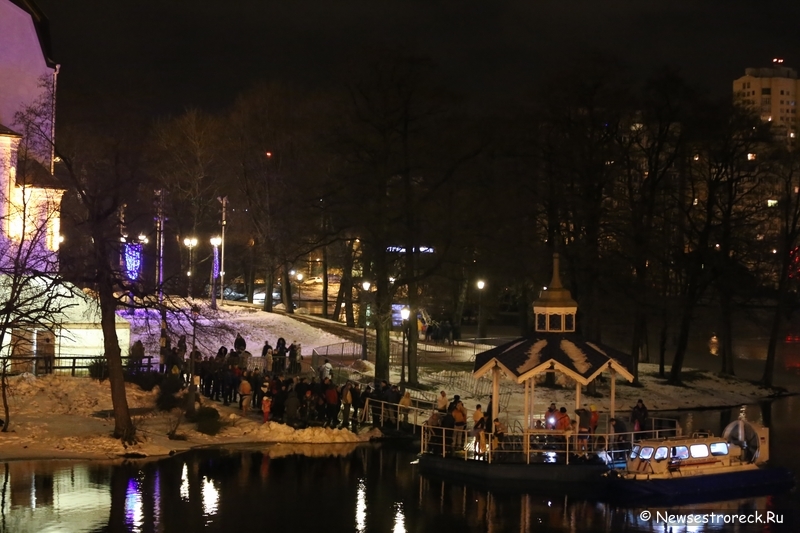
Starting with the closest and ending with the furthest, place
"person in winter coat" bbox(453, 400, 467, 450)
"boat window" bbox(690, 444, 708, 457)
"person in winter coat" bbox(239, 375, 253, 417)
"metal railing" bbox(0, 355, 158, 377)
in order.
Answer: "boat window" bbox(690, 444, 708, 457) → "person in winter coat" bbox(453, 400, 467, 450) → "person in winter coat" bbox(239, 375, 253, 417) → "metal railing" bbox(0, 355, 158, 377)

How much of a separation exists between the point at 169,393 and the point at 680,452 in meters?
17.2

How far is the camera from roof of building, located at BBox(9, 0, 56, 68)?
145 feet

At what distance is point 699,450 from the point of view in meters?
23.6

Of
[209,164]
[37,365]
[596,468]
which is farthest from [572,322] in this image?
[209,164]

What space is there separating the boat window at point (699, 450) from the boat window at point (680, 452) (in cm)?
19

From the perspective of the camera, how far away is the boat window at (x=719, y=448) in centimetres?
2383

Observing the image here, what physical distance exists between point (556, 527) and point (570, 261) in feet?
79.5

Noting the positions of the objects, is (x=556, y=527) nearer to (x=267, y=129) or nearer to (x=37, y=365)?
(x=37, y=365)

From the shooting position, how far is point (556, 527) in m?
19.8

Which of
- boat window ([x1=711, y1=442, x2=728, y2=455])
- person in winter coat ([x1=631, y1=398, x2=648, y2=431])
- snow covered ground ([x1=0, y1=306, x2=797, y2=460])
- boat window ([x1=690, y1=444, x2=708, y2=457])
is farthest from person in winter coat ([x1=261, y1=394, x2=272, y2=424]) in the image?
boat window ([x1=711, y1=442, x2=728, y2=455])

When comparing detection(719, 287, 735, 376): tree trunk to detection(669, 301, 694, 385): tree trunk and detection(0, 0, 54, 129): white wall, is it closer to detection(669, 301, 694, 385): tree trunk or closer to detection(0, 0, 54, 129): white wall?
detection(669, 301, 694, 385): tree trunk

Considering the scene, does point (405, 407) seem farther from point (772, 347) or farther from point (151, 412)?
point (772, 347)

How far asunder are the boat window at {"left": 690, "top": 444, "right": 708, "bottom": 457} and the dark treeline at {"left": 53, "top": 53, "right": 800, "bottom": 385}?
15.0 meters

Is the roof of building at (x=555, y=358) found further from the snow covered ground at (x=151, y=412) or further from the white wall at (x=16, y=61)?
the white wall at (x=16, y=61)
